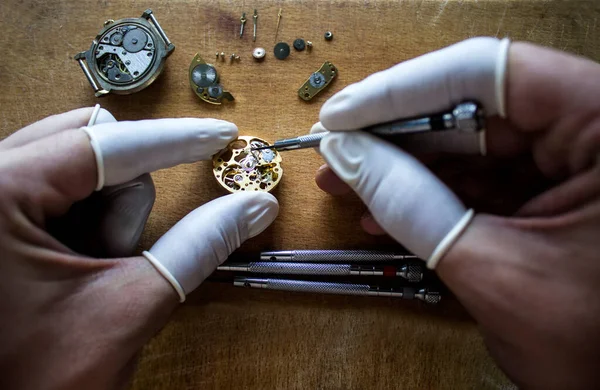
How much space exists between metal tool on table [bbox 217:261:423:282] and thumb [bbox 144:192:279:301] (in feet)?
0.16

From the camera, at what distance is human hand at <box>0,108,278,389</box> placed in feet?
2.27

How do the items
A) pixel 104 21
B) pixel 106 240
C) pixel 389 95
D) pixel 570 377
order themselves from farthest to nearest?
pixel 104 21, pixel 106 240, pixel 389 95, pixel 570 377

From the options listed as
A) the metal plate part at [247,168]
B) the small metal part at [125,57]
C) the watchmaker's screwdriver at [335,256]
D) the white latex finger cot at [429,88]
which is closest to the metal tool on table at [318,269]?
the watchmaker's screwdriver at [335,256]

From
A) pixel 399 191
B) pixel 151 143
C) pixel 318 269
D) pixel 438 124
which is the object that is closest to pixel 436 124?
pixel 438 124

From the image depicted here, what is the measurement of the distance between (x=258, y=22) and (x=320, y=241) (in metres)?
0.47

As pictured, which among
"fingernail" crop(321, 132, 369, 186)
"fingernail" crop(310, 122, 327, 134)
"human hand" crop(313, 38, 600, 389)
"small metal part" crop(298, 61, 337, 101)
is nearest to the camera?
"human hand" crop(313, 38, 600, 389)

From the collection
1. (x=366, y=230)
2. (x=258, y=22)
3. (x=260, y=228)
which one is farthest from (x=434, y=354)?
(x=258, y=22)

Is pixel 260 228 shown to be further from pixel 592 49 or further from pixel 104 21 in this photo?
pixel 592 49

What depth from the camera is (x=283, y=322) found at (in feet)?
3.06

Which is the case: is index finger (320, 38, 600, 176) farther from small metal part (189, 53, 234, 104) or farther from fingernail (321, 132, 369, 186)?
small metal part (189, 53, 234, 104)

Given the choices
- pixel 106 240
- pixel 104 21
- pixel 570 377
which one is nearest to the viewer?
pixel 570 377

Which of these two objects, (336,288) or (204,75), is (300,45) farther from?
(336,288)

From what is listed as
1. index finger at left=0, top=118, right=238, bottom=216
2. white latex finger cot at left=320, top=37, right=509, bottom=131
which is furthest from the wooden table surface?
white latex finger cot at left=320, top=37, right=509, bottom=131

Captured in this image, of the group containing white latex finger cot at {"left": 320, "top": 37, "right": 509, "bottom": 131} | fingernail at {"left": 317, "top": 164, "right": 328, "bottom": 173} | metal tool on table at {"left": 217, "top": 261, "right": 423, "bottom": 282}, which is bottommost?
metal tool on table at {"left": 217, "top": 261, "right": 423, "bottom": 282}
